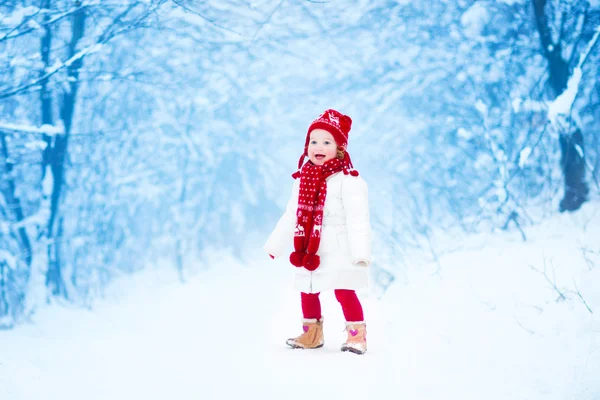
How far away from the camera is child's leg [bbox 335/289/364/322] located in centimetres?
276

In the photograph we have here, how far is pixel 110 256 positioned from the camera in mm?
4434

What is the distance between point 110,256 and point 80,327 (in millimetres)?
670

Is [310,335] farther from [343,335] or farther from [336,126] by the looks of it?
[336,126]

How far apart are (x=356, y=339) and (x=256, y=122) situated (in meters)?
Result: 2.54

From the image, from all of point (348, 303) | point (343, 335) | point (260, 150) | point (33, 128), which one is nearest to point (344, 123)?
point (348, 303)

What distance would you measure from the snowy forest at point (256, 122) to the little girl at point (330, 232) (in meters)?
1.56

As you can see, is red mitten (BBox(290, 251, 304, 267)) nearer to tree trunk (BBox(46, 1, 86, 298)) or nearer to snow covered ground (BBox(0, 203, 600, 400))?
snow covered ground (BBox(0, 203, 600, 400))

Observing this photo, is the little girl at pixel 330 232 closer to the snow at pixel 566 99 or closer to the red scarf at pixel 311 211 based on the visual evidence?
the red scarf at pixel 311 211

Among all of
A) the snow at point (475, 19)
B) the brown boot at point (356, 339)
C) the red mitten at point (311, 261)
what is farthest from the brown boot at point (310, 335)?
the snow at point (475, 19)

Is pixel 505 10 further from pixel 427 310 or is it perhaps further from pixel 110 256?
pixel 110 256

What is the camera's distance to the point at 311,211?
110 inches

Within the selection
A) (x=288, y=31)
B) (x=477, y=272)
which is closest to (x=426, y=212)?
(x=477, y=272)

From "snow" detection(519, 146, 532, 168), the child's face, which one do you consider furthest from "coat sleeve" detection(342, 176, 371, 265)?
"snow" detection(519, 146, 532, 168)

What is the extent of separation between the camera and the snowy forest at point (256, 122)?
4.35 metres
